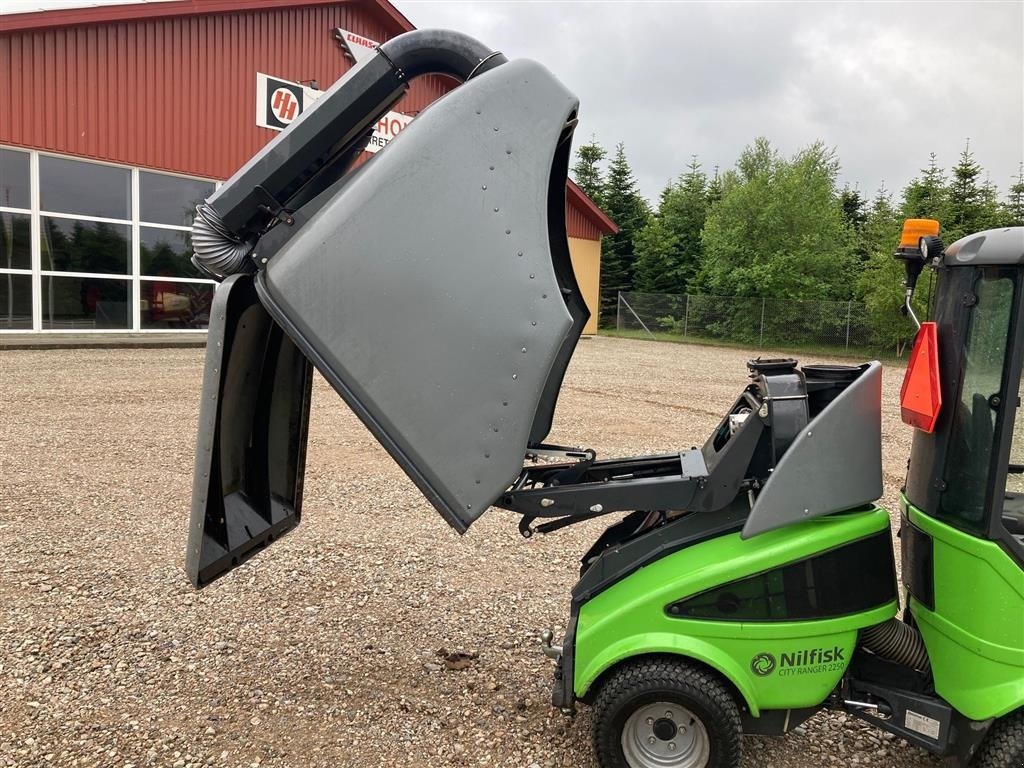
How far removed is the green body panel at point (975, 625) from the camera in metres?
2.34

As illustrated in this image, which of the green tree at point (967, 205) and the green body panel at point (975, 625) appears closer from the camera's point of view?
the green body panel at point (975, 625)

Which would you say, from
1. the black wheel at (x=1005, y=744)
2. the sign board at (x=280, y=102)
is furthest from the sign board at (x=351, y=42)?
the black wheel at (x=1005, y=744)

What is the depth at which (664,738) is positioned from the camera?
2576 millimetres

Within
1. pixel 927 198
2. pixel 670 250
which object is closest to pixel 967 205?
pixel 927 198

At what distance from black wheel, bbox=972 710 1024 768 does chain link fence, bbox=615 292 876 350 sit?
26.0 meters

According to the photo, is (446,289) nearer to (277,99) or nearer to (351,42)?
(277,99)

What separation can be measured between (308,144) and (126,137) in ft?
48.4

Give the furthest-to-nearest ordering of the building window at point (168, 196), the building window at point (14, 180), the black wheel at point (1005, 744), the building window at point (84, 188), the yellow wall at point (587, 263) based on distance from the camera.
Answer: the yellow wall at point (587, 263) → the building window at point (168, 196) → the building window at point (84, 188) → the building window at point (14, 180) → the black wheel at point (1005, 744)

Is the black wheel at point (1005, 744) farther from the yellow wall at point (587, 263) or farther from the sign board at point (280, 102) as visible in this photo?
the yellow wall at point (587, 263)

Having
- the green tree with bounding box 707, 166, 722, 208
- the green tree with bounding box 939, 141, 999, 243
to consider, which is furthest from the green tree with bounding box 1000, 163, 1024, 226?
the green tree with bounding box 707, 166, 722, 208

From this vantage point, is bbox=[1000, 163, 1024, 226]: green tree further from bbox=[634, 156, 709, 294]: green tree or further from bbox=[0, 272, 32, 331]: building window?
bbox=[0, 272, 32, 331]: building window

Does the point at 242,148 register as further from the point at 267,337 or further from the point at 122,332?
the point at 267,337

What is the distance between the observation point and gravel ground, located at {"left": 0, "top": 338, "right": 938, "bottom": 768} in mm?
2887

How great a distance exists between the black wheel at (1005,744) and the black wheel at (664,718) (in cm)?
76
